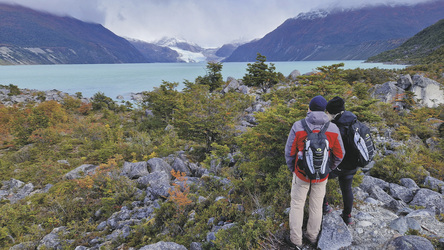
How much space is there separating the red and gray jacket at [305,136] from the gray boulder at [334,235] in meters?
1.00

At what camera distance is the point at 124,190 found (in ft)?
20.3

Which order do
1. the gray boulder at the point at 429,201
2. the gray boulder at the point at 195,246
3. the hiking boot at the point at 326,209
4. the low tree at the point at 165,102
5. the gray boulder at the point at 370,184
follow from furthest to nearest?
1. the low tree at the point at 165,102
2. the gray boulder at the point at 370,184
3. the gray boulder at the point at 429,201
4. the gray boulder at the point at 195,246
5. the hiking boot at the point at 326,209

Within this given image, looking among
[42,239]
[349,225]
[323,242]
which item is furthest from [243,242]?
[42,239]

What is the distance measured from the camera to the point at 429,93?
1631 centimetres

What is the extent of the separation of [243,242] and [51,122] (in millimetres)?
17613

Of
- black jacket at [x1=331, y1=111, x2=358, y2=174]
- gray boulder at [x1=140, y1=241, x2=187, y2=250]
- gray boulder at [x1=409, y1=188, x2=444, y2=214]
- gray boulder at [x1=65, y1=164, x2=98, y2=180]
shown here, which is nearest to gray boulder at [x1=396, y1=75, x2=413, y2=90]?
gray boulder at [x1=409, y1=188, x2=444, y2=214]

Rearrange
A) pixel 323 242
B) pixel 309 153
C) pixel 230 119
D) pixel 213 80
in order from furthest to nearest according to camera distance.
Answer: pixel 213 80 < pixel 230 119 < pixel 323 242 < pixel 309 153

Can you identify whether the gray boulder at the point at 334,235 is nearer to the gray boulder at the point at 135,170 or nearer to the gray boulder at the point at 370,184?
the gray boulder at the point at 370,184

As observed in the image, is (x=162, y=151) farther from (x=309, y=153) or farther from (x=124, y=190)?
(x=309, y=153)

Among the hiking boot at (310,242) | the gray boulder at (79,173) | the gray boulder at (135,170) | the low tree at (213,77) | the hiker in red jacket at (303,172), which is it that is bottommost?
the gray boulder at (79,173)

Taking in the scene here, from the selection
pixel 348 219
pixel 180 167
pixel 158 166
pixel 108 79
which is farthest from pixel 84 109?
pixel 108 79

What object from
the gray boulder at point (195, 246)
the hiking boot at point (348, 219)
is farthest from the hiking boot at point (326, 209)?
the gray boulder at point (195, 246)

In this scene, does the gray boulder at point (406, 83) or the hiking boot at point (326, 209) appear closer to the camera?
the hiking boot at point (326, 209)

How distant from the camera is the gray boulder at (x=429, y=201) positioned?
436cm
